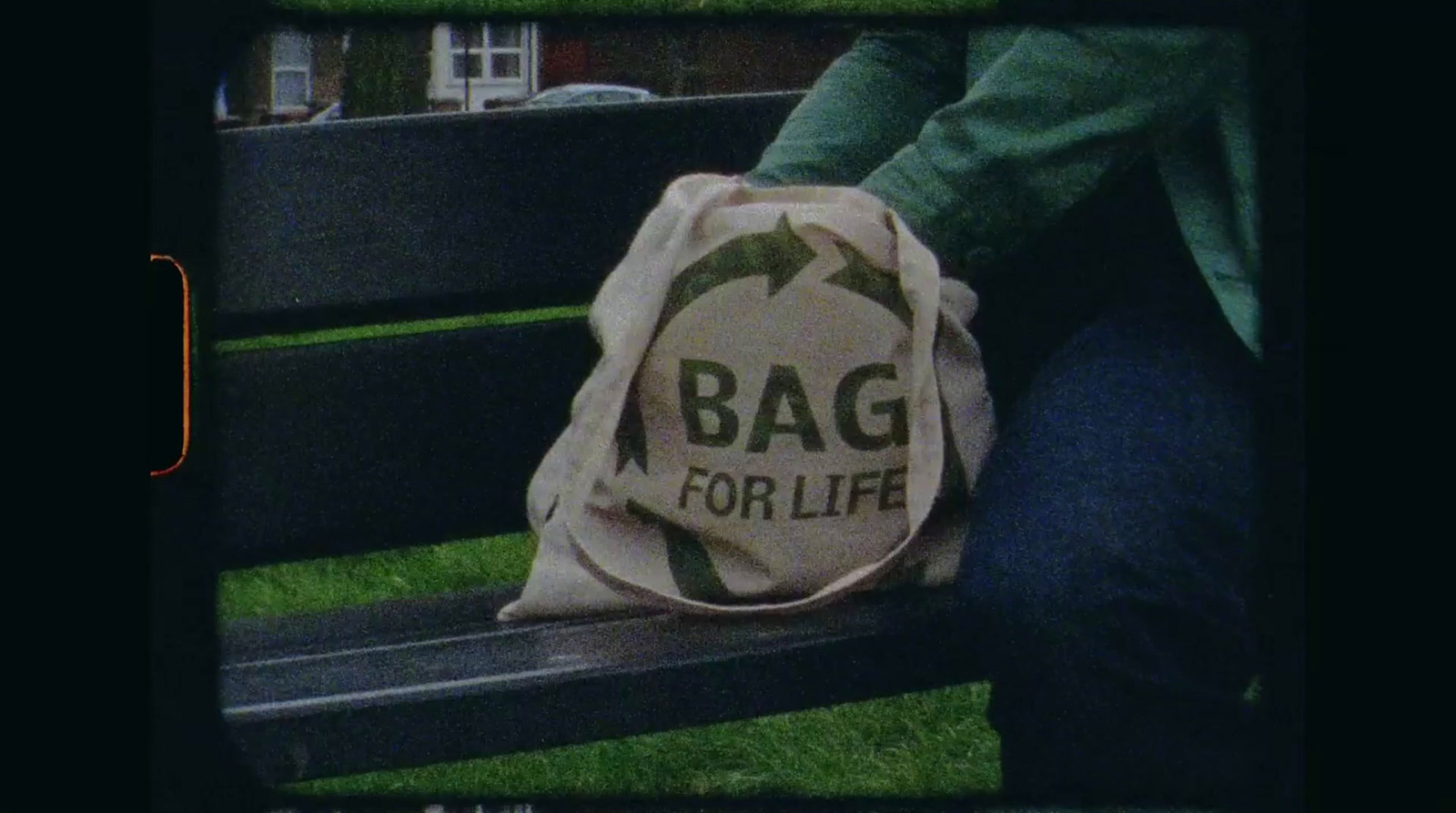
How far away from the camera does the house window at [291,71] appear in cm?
167

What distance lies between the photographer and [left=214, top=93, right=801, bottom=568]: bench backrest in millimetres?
2213

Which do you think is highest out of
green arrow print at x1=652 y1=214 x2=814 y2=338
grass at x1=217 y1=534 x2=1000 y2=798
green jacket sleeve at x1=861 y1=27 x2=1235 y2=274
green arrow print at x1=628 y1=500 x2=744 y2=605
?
green jacket sleeve at x1=861 y1=27 x2=1235 y2=274

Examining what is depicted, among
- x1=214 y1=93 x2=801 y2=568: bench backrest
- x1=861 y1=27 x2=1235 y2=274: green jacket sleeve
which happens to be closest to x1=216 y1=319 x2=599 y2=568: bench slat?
x1=214 y1=93 x2=801 y2=568: bench backrest

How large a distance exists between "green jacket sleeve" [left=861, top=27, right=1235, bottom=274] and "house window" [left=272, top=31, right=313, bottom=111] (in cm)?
61

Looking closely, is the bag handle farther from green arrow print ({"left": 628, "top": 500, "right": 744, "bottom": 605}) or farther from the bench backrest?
the bench backrest

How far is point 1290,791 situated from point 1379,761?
0.35ft

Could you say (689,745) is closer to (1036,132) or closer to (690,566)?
(690,566)

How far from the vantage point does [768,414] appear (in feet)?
6.41

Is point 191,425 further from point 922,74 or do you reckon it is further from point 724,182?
point 922,74

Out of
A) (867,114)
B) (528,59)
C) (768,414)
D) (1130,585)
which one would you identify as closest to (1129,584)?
(1130,585)

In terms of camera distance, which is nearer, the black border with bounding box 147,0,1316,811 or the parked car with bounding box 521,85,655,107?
the black border with bounding box 147,0,1316,811

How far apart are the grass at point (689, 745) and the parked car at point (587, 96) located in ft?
1.75

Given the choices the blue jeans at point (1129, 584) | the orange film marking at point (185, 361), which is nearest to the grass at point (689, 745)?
the blue jeans at point (1129, 584)

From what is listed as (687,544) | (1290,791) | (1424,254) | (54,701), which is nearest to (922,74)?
(687,544)
